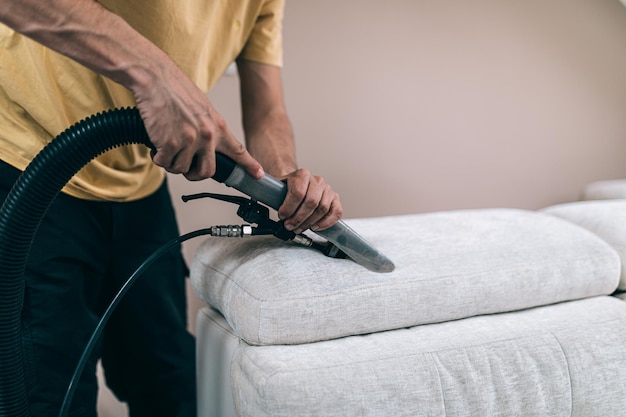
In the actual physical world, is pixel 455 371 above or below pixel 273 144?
below

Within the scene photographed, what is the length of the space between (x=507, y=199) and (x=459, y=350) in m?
1.34

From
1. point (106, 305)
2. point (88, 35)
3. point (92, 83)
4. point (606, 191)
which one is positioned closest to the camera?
point (88, 35)

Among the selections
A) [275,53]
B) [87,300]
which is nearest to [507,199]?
[275,53]

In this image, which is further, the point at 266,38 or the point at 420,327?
the point at 266,38

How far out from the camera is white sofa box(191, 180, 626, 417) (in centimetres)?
72

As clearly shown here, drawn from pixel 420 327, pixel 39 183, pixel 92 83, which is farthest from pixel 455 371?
pixel 92 83

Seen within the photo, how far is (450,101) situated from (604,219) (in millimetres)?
818

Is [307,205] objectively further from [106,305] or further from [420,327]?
[106,305]

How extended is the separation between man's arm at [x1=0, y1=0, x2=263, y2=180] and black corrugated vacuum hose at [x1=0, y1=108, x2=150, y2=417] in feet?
0.14

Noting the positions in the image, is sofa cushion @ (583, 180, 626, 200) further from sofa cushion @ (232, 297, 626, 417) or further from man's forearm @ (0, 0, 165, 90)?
man's forearm @ (0, 0, 165, 90)

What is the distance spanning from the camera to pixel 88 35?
0.64 metres

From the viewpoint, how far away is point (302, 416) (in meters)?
0.67

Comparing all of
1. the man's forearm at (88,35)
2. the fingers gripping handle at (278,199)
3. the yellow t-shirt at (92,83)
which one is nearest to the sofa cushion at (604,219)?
the fingers gripping handle at (278,199)

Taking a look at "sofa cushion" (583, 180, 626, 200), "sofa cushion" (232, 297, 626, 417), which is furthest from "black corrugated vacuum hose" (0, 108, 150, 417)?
"sofa cushion" (583, 180, 626, 200)
